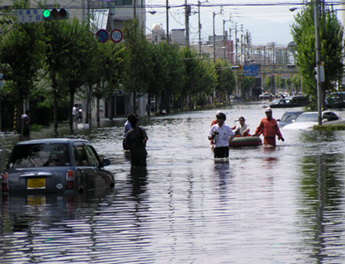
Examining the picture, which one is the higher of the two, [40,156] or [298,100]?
[298,100]

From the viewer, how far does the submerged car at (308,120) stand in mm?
47062

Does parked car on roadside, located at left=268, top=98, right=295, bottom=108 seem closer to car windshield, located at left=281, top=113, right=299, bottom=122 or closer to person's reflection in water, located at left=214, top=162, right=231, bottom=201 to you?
car windshield, located at left=281, top=113, right=299, bottom=122

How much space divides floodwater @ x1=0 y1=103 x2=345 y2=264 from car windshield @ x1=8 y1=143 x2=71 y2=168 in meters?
0.69

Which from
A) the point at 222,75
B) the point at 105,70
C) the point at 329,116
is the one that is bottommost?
the point at 329,116

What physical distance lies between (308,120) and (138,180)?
30.3m

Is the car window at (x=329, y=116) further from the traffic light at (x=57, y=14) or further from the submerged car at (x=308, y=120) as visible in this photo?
the traffic light at (x=57, y=14)

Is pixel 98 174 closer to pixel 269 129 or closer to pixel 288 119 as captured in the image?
pixel 269 129

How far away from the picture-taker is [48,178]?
15.0 m

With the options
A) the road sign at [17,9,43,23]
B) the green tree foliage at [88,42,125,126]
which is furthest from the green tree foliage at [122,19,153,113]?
the road sign at [17,9,43,23]

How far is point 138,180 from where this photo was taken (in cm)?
2000

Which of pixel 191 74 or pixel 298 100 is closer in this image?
pixel 298 100

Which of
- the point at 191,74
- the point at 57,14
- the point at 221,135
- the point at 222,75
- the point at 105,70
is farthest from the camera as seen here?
the point at 222,75

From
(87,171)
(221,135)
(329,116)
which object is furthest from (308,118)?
(87,171)

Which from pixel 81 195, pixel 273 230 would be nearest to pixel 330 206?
pixel 273 230
